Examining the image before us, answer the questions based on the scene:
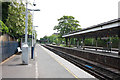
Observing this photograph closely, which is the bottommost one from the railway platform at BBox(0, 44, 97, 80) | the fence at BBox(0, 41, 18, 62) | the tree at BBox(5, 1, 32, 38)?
the railway platform at BBox(0, 44, 97, 80)

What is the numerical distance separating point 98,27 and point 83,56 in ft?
16.8

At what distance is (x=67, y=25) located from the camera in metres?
54.2

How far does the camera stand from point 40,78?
7336 mm

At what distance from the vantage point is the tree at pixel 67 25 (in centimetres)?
5353

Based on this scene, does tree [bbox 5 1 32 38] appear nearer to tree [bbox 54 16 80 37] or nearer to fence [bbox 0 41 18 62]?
fence [bbox 0 41 18 62]

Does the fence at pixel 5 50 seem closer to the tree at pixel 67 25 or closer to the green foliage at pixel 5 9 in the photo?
the green foliage at pixel 5 9

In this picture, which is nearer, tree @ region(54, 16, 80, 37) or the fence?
the fence

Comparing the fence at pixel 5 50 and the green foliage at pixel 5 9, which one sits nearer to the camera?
the fence at pixel 5 50

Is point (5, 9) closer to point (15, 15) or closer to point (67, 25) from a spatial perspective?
point (15, 15)

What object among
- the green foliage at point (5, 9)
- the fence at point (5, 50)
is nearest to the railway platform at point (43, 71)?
the fence at point (5, 50)

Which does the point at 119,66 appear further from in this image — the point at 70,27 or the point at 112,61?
the point at 70,27

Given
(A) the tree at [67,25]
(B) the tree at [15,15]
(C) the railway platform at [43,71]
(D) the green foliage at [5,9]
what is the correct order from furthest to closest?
(A) the tree at [67,25] → (B) the tree at [15,15] → (D) the green foliage at [5,9] → (C) the railway platform at [43,71]

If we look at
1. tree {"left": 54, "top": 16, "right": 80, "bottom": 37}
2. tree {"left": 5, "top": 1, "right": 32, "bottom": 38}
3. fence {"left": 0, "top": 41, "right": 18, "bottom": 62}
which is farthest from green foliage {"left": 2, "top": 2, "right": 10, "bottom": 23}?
tree {"left": 54, "top": 16, "right": 80, "bottom": 37}

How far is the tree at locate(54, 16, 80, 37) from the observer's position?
53.5 m
